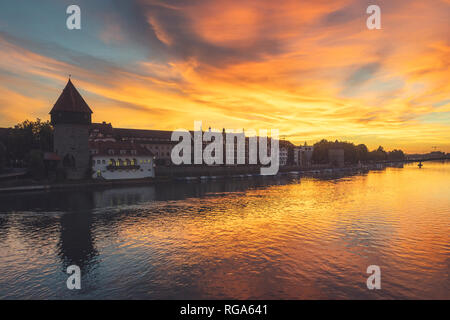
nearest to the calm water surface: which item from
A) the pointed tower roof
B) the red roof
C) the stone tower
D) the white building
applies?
the stone tower

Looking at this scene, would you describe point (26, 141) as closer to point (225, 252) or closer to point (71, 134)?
point (71, 134)

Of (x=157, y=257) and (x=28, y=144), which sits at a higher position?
(x=28, y=144)

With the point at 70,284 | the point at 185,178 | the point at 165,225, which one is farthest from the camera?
the point at 185,178

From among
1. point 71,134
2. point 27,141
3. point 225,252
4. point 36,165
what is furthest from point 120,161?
point 225,252

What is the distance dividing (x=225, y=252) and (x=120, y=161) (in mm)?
75180

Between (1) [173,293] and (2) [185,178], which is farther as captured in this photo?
(2) [185,178]

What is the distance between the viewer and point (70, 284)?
1991 cm

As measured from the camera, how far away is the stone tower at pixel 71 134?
82050 mm

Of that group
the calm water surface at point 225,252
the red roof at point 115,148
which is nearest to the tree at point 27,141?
the red roof at point 115,148

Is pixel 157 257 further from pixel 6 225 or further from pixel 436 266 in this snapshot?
pixel 6 225

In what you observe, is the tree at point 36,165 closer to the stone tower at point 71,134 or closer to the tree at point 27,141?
the stone tower at point 71,134

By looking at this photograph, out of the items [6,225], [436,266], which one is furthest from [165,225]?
[436,266]

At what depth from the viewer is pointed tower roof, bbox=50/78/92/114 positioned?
8219cm
